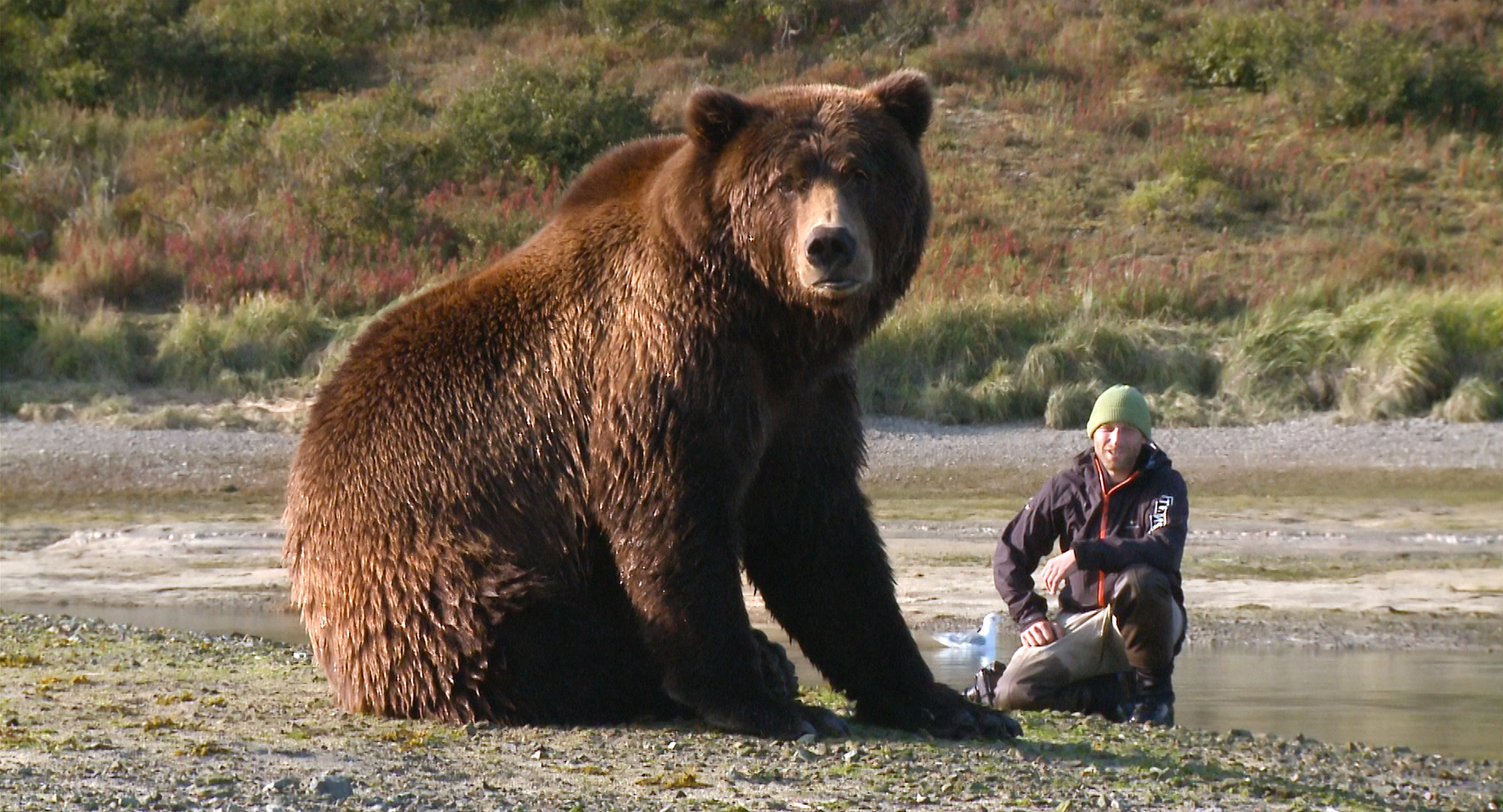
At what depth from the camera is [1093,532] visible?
6555 mm

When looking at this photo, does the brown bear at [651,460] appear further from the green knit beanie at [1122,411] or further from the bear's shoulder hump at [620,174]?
the green knit beanie at [1122,411]

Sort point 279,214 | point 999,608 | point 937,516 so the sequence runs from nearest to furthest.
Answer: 1. point 999,608
2. point 937,516
3. point 279,214

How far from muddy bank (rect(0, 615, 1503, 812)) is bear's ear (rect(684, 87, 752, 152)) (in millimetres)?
1713

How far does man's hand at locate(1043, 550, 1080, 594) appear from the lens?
6.21 metres

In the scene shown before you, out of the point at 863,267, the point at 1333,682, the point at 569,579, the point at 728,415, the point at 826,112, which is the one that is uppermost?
the point at 826,112

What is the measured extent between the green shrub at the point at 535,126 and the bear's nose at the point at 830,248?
17.8m

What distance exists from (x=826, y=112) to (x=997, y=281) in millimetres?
13829

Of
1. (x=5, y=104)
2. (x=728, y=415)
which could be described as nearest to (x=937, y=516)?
(x=728, y=415)

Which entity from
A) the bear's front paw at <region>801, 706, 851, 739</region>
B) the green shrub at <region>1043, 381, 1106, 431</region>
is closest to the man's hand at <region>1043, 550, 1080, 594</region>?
the bear's front paw at <region>801, 706, 851, 739</region>

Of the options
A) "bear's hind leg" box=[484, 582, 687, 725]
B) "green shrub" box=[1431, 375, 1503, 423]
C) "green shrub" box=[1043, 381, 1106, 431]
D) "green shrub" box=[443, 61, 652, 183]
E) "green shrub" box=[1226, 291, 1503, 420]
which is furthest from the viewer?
"green shrub" box=[443, 61, 652, 183]

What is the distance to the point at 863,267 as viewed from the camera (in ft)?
16.6

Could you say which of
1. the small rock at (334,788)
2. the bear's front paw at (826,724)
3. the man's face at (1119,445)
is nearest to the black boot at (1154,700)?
the man's face at (1119,445)

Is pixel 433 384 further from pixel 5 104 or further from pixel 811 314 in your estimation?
pixel 5 104

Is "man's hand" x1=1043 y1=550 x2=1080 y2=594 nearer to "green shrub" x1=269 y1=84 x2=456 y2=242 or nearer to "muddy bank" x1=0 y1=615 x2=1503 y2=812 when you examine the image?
"muddy bank" x1=0 y1=615 x2=1503 y2=812
